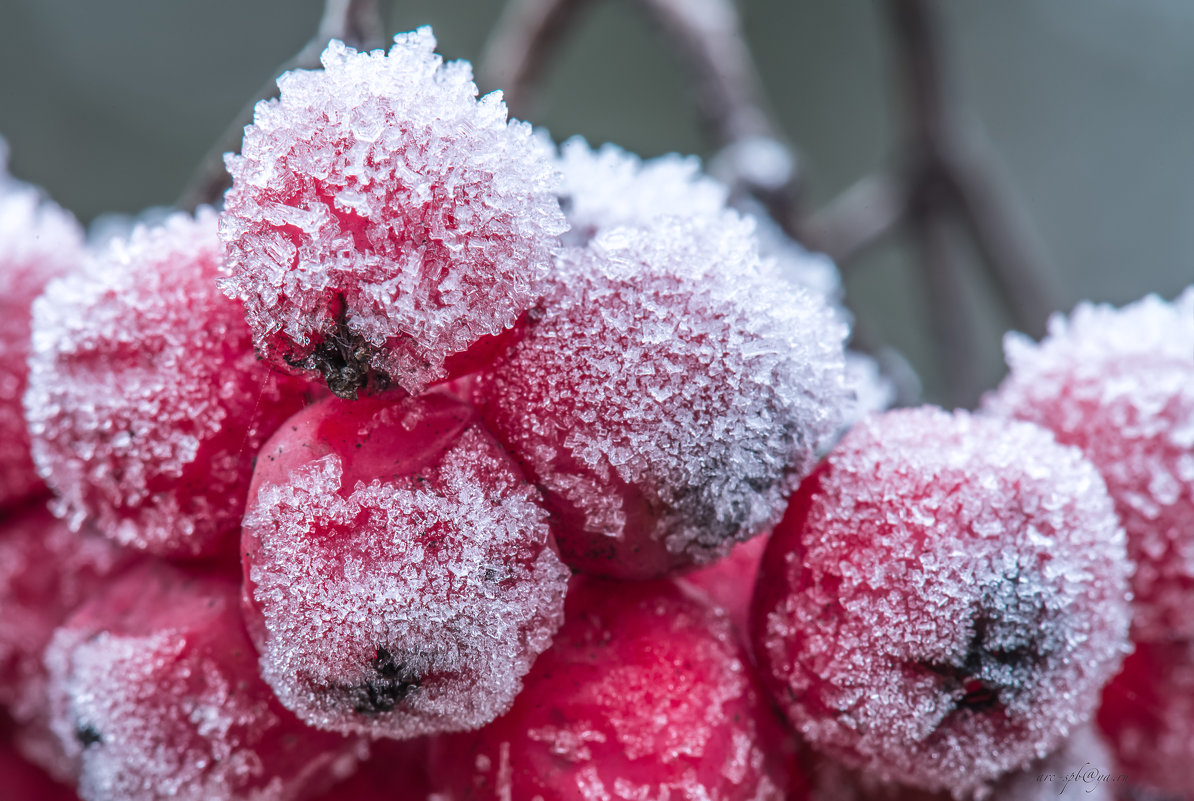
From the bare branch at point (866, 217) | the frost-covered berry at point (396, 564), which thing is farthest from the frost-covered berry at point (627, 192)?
the bare branch at point (866, 217)

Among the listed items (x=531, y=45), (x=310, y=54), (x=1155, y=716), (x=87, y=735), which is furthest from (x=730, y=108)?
(x=87, y=735)

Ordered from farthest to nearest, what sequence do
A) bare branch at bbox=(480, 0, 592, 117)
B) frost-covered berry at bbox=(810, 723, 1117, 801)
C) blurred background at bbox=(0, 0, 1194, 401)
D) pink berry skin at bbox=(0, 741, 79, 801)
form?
blurred background at bbox=(0, 0, 1194, 401) → bare branch at bbox=(480, 0, 592, 117) → pink berry skin at bbox=(0, 741, 79, 801) → frost-covered berry at bbox=(810, 723, 1117, 801)

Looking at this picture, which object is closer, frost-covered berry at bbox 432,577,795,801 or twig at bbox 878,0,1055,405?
frost-covered berry at bbox 432,577,795,801

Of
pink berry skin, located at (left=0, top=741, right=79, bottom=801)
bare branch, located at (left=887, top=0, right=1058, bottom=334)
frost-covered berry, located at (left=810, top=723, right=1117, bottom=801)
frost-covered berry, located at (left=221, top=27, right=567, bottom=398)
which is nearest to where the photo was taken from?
frost-covered berry, located at (left=221, top=27, right=567, bottom=398)

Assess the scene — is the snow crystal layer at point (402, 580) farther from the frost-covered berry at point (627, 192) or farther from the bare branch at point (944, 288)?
the bare branch at point (944, 288)

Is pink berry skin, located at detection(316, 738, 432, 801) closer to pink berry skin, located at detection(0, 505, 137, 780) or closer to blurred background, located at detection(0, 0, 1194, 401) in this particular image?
pink berry skin, located at detection(0, 505, 137, 780)

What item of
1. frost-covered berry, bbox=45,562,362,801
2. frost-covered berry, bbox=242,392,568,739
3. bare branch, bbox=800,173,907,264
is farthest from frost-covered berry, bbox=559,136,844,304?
bare branch, bbox=800,173,907,264

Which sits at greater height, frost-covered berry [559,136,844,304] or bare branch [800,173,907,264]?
bare branch [800,173,907,264]
